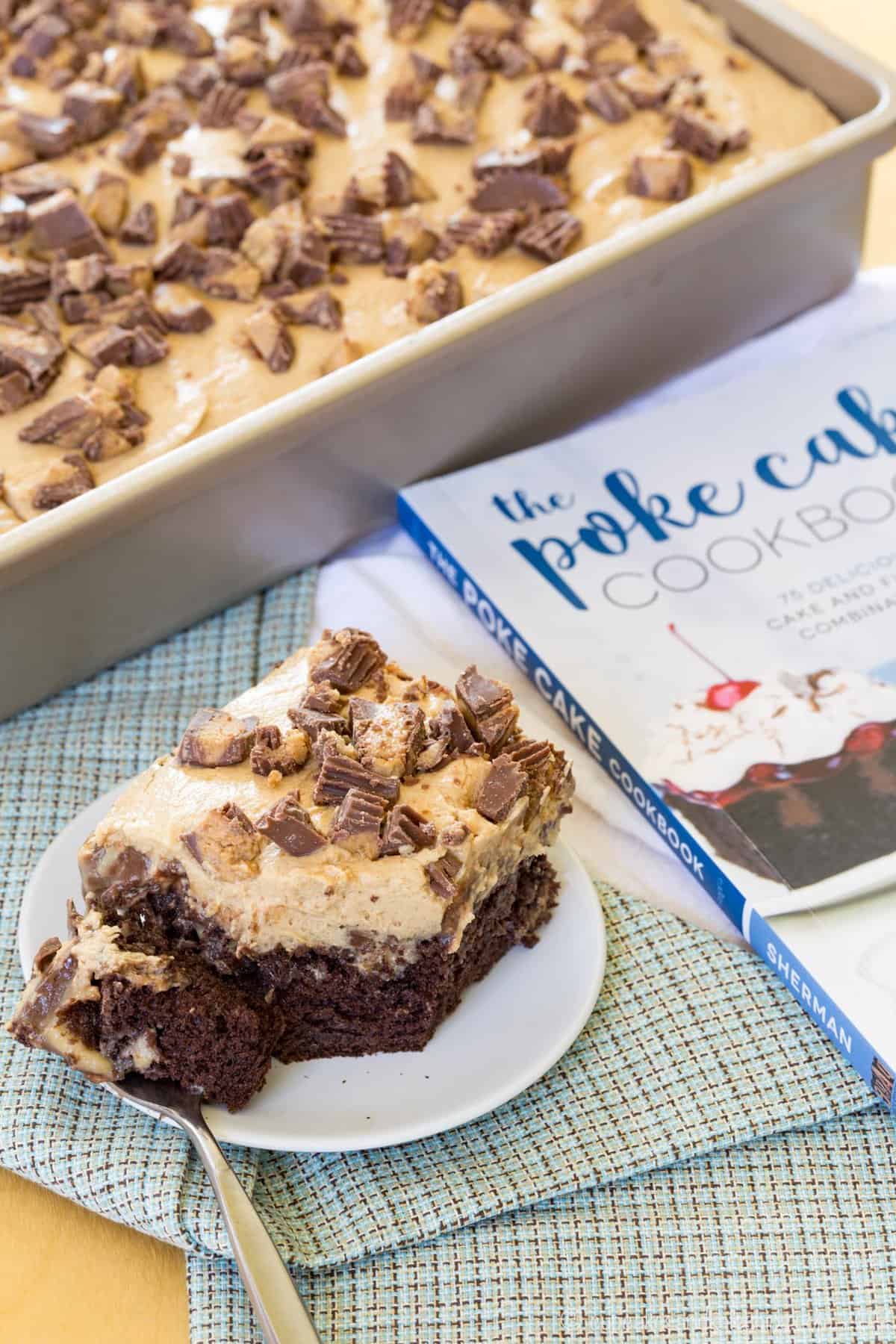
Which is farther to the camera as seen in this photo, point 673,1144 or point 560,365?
point 560,365

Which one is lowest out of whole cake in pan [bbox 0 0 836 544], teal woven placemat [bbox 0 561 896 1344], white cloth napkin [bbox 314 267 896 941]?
teal woven placemat [bbox 0 561 896 1344]

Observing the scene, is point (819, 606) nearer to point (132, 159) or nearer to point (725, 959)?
point (725, 959)

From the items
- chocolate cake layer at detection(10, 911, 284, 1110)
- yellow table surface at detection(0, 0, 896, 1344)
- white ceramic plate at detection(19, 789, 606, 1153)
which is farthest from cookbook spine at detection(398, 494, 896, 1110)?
yellow table surface at detection(0, 0, 896, 1344)

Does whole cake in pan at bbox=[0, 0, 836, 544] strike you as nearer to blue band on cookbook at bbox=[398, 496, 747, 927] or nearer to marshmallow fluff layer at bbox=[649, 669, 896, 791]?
blue band on cookbook at bbox=[398, 496, 747, 927]

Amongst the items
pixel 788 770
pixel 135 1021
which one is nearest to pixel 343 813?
pixel 135 1021

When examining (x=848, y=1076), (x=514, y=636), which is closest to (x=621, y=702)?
(x=514, y=636)
